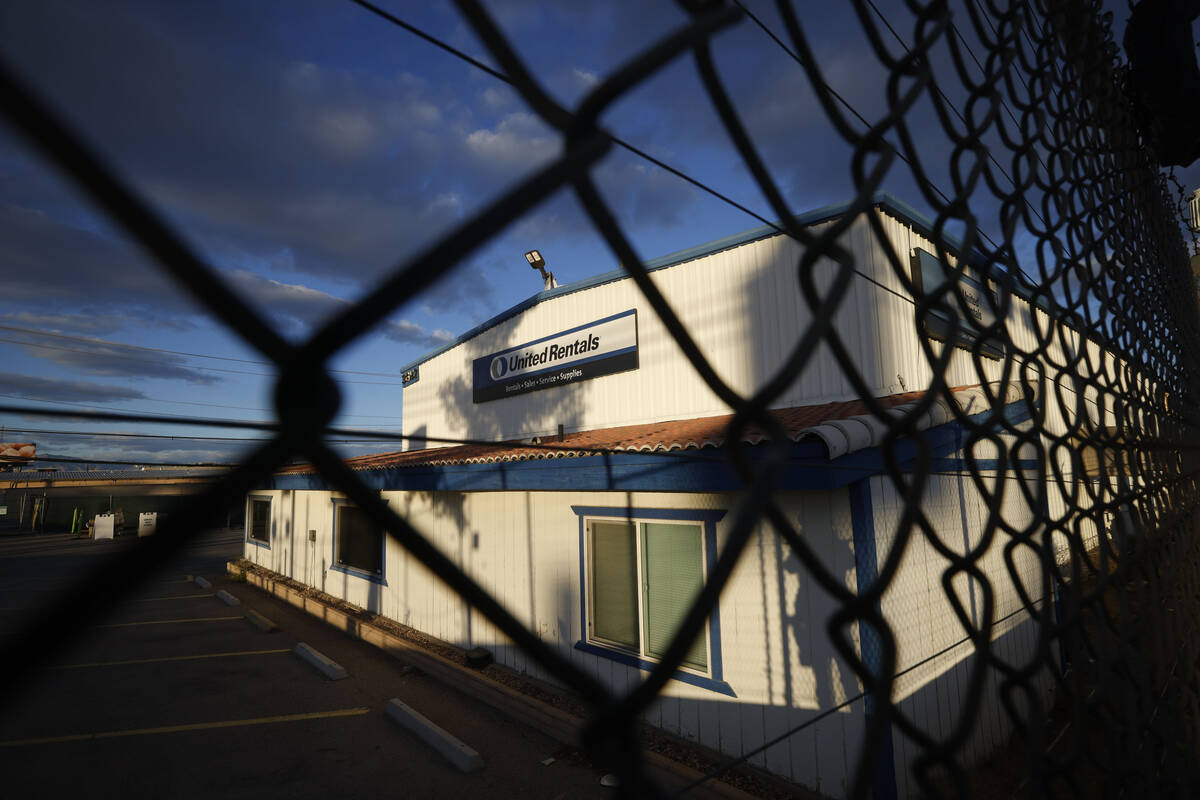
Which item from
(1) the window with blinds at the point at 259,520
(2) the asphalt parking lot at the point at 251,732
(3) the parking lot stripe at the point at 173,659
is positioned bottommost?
(2) the asphalt parking lot at the point at 251,732

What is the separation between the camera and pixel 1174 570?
6.65 ft

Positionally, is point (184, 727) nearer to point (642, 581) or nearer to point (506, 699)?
point (506, 699)

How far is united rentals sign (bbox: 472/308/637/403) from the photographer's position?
35.4ft

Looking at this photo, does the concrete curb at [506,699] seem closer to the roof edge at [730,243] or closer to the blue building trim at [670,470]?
the blue building trim at [670,470]

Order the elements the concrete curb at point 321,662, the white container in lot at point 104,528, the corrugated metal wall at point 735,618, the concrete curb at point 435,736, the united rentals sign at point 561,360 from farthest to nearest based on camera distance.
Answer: the white container in lot at point 104,528 < the united rentals sign at point 561,360 < the concrete curb at point 321,662 < the concrete curb at point 435,736 < the corrugated metal wall at point 735,618

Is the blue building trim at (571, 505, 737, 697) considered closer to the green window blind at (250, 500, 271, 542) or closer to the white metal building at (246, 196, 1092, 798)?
the white metal building at (246, 196, 1092, 798)

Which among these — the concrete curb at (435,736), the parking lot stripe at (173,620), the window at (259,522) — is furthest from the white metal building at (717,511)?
the window at (259,522)

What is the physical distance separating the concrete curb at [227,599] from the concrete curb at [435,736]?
848 centimetres

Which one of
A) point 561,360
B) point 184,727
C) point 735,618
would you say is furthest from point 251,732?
point 561,360

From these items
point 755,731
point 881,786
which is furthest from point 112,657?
point 881,786

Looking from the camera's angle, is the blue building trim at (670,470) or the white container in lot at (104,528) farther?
the white container in lot at (104,528)

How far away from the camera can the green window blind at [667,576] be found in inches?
250

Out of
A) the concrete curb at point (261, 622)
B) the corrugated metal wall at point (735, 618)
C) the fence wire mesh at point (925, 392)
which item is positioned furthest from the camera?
the concrete curb at point (261, 622)

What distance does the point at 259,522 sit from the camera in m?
18.0
